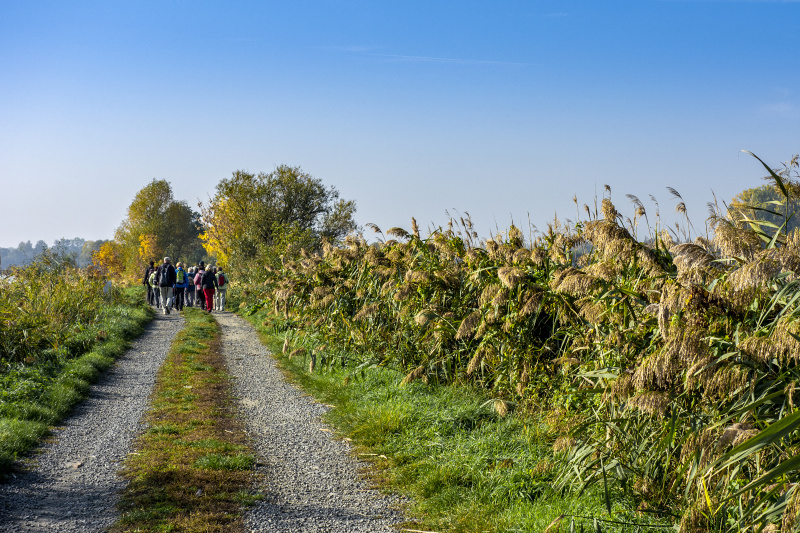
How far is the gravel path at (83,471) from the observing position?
4.35m

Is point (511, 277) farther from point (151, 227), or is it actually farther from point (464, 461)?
point (151, 227)

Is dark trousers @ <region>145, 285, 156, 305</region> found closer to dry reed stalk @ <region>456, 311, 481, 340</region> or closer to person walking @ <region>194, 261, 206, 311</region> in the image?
person walking @ <region>194, 261, 206, 311</region>

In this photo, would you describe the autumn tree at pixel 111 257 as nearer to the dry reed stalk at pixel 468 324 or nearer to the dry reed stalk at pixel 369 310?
the dry reed stalk at pixel 369 310

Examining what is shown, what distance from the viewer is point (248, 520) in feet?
14.3

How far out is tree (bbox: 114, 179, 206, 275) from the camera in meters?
49.5

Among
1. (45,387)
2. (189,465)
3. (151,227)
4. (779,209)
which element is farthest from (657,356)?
(151,227)

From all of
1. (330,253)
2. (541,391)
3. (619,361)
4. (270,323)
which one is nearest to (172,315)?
(270,323)

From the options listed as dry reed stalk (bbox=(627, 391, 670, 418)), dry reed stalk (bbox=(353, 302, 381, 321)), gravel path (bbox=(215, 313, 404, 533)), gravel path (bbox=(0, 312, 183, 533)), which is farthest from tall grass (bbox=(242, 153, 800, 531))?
gravel path (bbox=(0, 312, 183, 533))

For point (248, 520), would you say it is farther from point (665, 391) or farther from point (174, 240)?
point (174, 240)

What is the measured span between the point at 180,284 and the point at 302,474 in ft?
61.6

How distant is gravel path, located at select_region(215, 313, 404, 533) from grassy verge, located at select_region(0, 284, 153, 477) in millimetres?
2181

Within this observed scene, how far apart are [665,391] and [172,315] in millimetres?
20034

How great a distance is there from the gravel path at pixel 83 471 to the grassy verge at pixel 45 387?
0.18m

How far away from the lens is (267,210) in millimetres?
27703
